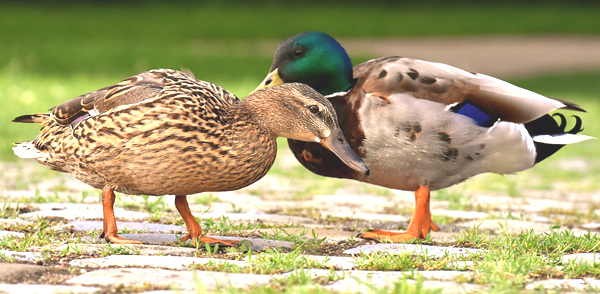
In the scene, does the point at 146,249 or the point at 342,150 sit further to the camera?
the point at 342,150

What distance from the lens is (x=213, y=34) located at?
2355cm

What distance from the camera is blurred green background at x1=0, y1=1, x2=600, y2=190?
11.5 m

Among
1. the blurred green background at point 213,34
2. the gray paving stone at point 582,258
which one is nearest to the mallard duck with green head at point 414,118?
the gray paving stone at point 582,258

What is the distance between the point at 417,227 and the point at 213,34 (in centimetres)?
1982

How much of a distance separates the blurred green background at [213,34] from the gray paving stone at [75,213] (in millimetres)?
2909

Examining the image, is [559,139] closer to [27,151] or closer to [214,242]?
[214,242]

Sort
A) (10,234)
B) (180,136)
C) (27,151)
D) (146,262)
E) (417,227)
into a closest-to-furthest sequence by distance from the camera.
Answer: (146,262) → (180,136) → (10,234) → (27,151) → (417,227)

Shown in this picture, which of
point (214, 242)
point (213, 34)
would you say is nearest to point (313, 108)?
point (214, 242)

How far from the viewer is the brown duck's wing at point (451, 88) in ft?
14.3

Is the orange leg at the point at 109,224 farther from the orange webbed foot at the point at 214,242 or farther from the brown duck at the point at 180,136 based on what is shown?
the orange webbed foot at the point at 214,242

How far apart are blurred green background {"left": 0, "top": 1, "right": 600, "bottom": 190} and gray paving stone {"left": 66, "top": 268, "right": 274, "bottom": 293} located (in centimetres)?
479

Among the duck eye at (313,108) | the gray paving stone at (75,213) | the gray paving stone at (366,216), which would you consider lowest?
the gray paving stone at (366,216)

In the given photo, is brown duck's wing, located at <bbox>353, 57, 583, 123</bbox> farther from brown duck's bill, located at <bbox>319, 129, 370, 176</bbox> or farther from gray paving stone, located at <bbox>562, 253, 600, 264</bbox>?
gray paving stone, located at <bbox>562, 253, 600, 264</bbox>

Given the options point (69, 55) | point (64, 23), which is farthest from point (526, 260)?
point (64, 23)
